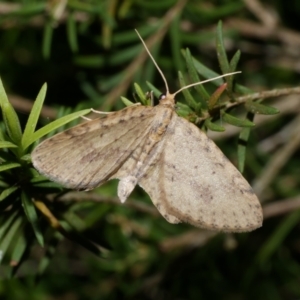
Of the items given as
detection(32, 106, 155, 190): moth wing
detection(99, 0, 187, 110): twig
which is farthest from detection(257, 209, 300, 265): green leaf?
detection(32, 106, 155, 190): moth wing

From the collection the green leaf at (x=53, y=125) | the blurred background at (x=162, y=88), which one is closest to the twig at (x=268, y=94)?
the green leaf at (x=53, y=125)

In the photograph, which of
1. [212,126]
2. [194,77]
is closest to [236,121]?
[212,126]

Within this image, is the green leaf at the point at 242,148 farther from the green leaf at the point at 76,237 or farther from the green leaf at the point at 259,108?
the green leaf at the point at 76,237

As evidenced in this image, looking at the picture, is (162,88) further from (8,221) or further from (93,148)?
(8,221)

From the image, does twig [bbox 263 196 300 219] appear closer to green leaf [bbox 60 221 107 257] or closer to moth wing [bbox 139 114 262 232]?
moth wing [bbox 139 114 262 232]

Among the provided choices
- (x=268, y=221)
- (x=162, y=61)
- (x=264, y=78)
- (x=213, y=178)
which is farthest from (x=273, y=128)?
(x=213, y=178)

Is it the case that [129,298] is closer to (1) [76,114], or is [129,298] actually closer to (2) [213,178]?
(2) [213,178]
